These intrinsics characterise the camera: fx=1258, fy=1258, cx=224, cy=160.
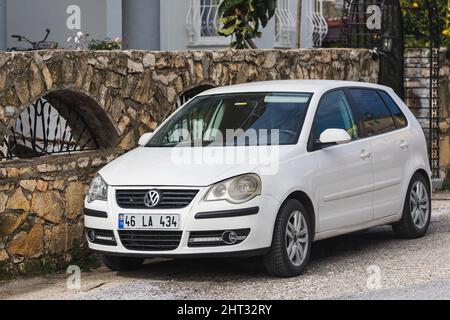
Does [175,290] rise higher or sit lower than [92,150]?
lower

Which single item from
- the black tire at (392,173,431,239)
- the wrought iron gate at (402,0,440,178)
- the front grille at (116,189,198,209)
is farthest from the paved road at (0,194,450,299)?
the wrought iron gate at (402,0,440,178)

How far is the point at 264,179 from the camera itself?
33.0ft

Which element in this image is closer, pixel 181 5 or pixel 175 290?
pixel 175 290

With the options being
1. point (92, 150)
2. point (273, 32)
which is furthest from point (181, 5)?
point (92, 150)

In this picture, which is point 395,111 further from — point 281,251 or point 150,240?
point 150,240

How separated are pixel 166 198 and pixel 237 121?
5.02ft

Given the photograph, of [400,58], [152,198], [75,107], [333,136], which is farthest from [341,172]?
[400,58]

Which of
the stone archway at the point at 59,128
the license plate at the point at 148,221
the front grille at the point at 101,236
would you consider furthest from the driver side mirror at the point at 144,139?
the license plate at the point at 148,221

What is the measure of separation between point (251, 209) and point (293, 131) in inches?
47.8

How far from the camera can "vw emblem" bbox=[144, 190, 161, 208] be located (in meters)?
10.0

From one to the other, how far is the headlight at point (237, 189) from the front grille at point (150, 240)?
1.35 feet

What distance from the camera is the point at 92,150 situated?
1220 centimetres

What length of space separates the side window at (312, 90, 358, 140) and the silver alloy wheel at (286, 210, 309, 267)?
0.90 metres
